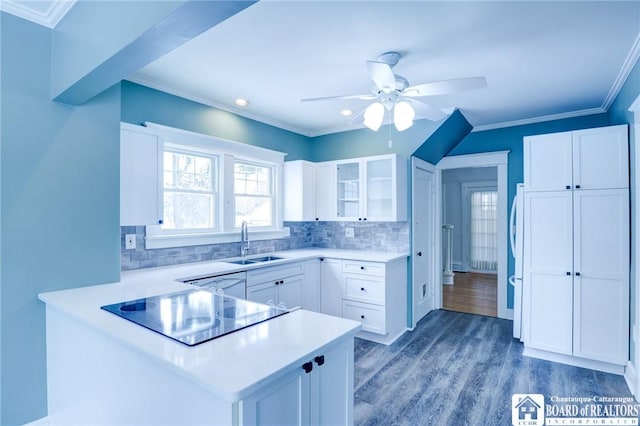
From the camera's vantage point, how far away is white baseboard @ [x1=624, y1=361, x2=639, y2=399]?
2.41 metres

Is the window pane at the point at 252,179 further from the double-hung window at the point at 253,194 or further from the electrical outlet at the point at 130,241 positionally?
the electrical outlet at the point at 130,241

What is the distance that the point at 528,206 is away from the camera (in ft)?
10.2

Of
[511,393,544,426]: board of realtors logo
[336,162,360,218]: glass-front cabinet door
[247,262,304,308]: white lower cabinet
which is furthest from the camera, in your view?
[336,162,360,218]: glass-front cabinet door

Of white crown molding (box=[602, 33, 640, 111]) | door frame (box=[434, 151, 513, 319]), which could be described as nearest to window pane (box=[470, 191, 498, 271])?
door frame (box=[434, 151, 513, 319])

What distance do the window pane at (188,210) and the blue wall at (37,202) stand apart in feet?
2.99

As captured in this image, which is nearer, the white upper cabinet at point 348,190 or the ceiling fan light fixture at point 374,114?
the ceiling fan light fixture at point 374,114

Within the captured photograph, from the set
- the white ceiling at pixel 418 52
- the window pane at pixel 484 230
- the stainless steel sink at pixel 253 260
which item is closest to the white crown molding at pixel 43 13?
the white ceiling at pixel 418 52

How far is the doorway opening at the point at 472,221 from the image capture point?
6995mm

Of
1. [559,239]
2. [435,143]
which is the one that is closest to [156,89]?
[435,143]

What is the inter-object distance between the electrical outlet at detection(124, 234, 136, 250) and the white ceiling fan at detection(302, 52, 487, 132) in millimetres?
1886

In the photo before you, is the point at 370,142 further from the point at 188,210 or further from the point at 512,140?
the point at 188,210

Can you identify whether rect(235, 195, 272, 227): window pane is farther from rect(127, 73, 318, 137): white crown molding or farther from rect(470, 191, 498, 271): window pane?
rect(470, 191, 498, 271): window pane

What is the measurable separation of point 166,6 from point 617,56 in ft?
9.97

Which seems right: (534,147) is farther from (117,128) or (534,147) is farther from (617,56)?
(117,128)
